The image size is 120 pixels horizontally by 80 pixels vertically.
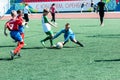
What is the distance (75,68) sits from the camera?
37.6 feet

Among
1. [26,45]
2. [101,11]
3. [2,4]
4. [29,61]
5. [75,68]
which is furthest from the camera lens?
[2,4]

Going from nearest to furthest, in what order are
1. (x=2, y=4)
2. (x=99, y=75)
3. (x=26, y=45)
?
(x=99, y=75)
(x=26, y=45)
(x=2, y=4)

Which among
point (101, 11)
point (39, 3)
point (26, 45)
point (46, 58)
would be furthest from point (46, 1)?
point (46, 58)

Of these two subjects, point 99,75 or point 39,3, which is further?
point 39,3

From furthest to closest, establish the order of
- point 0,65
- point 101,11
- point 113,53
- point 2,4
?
point 2,4 → point 101,11 → point 113,53 → point 0,65

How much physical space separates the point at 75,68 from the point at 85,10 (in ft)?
166

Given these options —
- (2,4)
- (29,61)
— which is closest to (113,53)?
(29,61)

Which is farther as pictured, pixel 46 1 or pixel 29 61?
pixel 46 1

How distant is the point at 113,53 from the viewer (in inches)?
578

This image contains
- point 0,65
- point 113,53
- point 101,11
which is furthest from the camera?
point 101,11

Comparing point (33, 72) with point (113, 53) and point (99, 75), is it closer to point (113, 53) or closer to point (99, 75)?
point (99, 75)

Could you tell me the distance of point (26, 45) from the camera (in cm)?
1827

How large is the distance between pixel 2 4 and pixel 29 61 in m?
48.2

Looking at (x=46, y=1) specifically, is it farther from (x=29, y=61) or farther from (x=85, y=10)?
(x=29, y=61)
